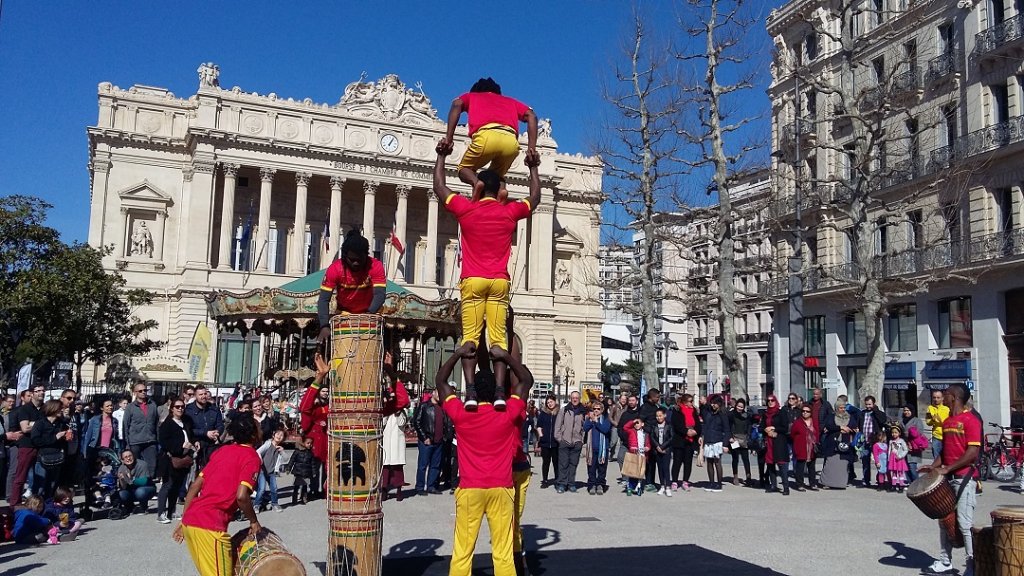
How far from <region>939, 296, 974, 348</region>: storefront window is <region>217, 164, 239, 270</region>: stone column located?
3690cm

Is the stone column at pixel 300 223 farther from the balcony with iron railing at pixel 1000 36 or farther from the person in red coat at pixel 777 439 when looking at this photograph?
the person in red coat at pixel 777 439

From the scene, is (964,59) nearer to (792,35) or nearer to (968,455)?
(792,35)

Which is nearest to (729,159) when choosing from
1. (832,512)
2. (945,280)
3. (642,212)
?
(642,212)

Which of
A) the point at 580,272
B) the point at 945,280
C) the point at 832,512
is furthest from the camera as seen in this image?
the point at 580,272

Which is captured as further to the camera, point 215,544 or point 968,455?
point 968,455

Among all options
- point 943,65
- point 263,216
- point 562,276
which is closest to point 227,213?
point 263,216

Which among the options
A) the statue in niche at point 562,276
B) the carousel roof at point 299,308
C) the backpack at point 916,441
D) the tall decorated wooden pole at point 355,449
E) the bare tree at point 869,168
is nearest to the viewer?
the tall decorated wooden pole at point 355,449

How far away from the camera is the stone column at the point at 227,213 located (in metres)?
48.5

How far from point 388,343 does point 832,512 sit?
654 inches

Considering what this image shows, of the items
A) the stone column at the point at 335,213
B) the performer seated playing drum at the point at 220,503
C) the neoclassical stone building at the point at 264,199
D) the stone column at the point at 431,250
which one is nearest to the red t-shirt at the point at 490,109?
the performer seated playing drum at the point at 220,503

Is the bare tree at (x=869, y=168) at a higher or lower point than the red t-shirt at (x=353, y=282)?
higher

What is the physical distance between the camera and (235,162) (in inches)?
1911

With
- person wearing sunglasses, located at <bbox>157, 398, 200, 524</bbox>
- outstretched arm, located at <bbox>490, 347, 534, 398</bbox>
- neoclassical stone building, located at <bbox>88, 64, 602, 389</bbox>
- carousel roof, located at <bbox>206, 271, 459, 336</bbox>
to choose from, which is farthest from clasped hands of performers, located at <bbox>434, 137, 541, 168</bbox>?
neoclassical stone building, located at <bbox>88, 64, 602, 389</bbox>

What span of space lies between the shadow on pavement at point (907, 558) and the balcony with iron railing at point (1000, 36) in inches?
902
